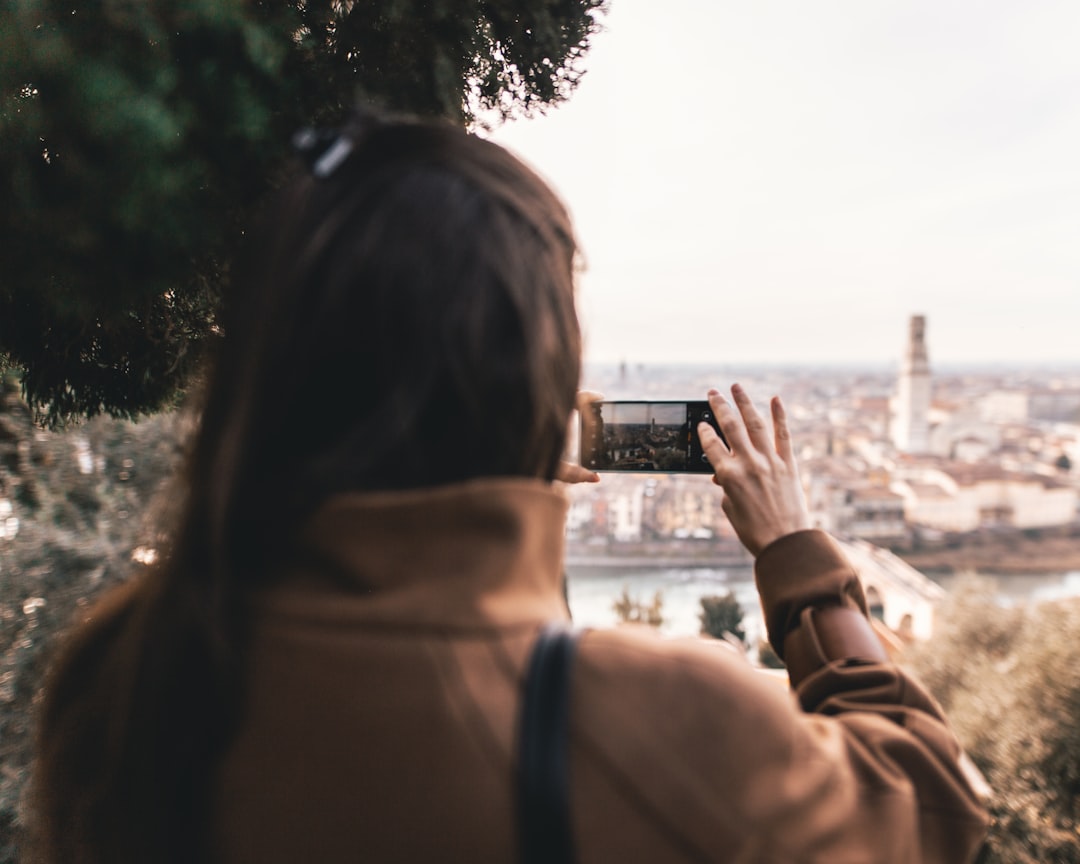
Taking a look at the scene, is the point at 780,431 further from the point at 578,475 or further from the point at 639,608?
the point at 639,608

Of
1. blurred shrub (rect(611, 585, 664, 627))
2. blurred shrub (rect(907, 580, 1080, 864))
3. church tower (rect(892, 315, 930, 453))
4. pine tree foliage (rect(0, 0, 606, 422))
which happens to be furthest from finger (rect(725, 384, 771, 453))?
church tower (rect(892, 315, 930, 453))

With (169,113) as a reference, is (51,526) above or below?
below

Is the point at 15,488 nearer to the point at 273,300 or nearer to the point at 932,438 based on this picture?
the point at 273,300

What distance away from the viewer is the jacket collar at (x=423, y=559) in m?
0.46

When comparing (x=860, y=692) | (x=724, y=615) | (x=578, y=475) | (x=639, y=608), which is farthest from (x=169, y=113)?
(x=724, y=615)

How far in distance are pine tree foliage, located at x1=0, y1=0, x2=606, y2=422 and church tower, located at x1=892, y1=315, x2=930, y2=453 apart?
707 cm

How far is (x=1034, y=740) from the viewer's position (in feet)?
17.4

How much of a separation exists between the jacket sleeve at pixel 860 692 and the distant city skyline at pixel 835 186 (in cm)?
33

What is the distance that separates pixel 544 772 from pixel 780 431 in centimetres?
58

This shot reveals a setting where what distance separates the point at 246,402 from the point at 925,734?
59 centimetres

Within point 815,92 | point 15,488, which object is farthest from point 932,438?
point 15,488

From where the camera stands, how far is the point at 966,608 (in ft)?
26.3

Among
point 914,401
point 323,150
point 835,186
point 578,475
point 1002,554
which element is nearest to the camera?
point 323,150

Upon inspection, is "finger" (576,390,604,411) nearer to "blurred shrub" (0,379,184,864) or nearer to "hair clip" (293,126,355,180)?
"hair clip" (293,126,355,180)
